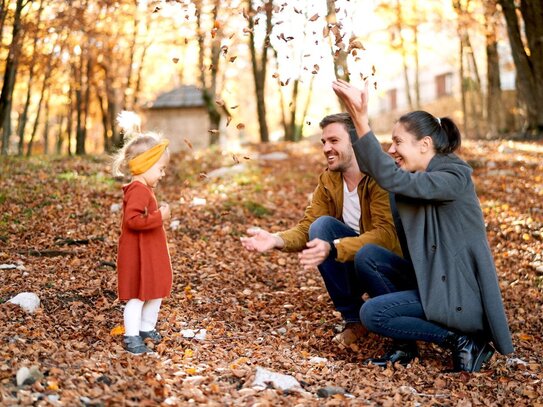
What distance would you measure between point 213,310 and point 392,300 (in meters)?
1.61

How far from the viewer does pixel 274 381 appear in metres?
3.40

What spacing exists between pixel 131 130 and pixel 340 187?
1559 millimetres

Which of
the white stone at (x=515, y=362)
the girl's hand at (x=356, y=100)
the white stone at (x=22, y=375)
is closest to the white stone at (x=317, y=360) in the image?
the white stone at (x=515, y=362)

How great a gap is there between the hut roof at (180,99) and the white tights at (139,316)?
2079 cm

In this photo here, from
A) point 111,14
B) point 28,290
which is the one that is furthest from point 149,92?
point 28,290

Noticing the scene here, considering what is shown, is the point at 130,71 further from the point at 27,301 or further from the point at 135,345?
the point at 135,345

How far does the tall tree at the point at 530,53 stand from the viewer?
Result: 11516mm

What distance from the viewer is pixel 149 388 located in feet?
10.2

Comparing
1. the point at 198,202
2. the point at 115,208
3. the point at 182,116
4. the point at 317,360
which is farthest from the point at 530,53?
the point at 182,116

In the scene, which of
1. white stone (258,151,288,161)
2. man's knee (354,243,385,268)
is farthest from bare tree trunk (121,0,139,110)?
man's knee (354,243,385,268)

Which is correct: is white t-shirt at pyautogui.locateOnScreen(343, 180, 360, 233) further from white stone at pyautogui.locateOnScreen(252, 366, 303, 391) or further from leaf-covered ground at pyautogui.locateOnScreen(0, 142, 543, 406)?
white stone at pyautogui.locateOnScreen(252, 366, 303, 391)

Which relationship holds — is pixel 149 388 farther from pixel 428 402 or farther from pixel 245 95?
pixel 245 95

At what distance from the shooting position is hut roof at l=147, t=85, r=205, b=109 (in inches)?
964

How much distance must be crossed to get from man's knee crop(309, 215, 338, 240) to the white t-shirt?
228 mm
